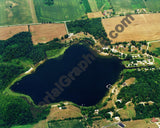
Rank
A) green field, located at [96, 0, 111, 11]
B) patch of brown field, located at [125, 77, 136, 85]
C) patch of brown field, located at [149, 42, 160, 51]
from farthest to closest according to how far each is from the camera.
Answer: green field, located at [96, 0, 111, 11] → patch of brown field, located at [149, 42, 160, 51] → patch of brown field, located at [125, 77, 136, 85]

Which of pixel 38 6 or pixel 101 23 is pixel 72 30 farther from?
pixel 38 6

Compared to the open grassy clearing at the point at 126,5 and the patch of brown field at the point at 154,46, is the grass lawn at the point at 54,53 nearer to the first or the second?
the patch of brown field at the point at 154,46

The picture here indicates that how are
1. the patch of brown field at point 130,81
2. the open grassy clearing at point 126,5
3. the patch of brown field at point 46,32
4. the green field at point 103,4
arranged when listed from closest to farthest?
the patch of brown field at point 130,81
the patch of brown field at point 46,32
the open grassy clearing at point 126,5
the green field at point 103,4

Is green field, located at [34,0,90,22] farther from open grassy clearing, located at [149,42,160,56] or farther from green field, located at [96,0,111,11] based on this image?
open grassy clearing, located at [149,42,160,56]

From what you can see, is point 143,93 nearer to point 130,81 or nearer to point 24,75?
point 130,81

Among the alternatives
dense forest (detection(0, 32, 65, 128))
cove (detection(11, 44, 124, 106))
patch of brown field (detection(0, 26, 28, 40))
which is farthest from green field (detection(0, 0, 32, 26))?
cove (detection(11, 44, 124, 106))

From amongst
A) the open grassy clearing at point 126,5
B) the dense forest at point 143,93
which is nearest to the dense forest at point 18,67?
the dense forest at point 143,93
